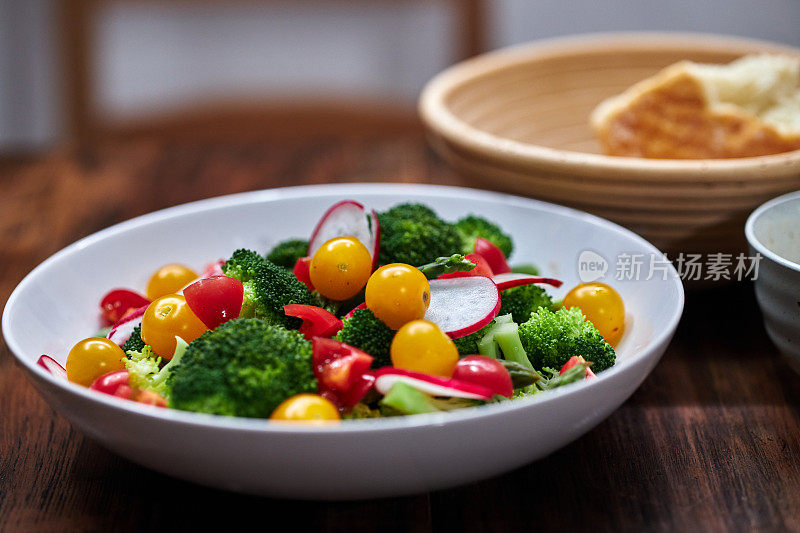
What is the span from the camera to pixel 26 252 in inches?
75.7

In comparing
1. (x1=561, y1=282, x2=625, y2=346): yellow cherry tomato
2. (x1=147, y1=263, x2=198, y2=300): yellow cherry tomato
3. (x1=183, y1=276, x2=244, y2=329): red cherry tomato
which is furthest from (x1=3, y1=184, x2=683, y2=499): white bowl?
(x1=183, y1=276, x2=244, y2=329): red cherry tomato

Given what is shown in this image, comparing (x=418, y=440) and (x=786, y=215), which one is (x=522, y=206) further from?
(x=418, y=440)

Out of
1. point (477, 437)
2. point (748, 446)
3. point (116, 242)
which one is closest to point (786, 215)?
point (748, 446)

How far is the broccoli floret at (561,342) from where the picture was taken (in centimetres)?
121

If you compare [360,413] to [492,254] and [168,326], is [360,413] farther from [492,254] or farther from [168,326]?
[492,254]

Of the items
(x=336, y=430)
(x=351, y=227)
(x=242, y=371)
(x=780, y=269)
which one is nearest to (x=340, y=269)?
(x=351, y=227)

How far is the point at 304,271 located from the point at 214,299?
0.21 m

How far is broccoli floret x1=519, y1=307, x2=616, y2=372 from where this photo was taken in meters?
Answer: 1.21

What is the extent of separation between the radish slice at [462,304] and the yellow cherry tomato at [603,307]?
0.19 meters

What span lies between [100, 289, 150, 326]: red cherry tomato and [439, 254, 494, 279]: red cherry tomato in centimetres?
58

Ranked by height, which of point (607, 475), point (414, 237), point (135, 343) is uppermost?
point (414, 237)

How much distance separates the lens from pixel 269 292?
4.01ft

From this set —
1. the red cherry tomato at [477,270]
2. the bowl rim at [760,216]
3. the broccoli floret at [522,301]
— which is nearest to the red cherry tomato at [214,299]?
the red cherry tomato at [477,270]

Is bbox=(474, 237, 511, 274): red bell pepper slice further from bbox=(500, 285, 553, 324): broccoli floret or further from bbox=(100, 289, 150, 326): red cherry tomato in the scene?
bbox=(100, 289, 150, 326): red cherry tomato
